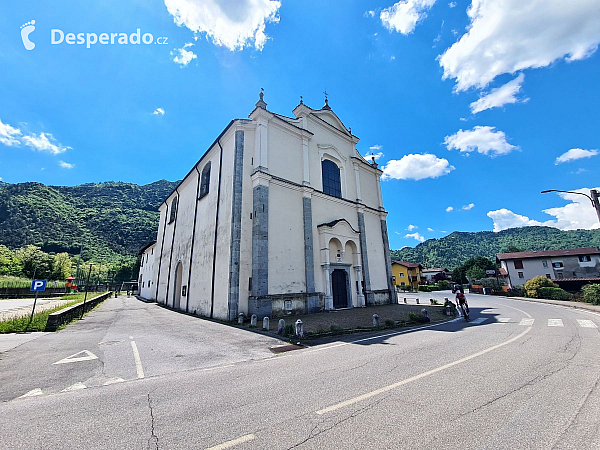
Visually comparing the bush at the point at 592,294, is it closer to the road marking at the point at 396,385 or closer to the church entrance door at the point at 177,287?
the road marking at the point at 396,385

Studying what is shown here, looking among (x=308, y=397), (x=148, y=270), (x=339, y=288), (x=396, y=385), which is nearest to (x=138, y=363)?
(x=308, y=397)

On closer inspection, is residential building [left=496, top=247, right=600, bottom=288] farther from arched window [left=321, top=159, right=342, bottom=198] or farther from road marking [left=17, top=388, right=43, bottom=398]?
road marking [left=17, top=388, right=43, bottom=398]

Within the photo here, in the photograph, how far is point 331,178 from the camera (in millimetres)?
23078

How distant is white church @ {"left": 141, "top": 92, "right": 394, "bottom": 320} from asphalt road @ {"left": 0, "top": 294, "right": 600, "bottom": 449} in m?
7.61

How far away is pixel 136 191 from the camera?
162 metres

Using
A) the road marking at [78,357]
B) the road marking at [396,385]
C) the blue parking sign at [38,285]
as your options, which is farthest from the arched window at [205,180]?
the road marking at [396,385]

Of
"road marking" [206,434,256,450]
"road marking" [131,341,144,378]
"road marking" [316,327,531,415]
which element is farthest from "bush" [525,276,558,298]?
"road marking" [131,341,144,378]

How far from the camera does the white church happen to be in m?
15.8

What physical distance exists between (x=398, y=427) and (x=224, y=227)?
15095mm

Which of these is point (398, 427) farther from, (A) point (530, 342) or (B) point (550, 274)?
(B) point (550, 274)

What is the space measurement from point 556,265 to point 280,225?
57786mm

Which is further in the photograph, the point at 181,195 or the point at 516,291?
the point at 516,291

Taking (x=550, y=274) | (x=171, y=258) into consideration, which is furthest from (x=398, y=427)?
(x=550, y=274)

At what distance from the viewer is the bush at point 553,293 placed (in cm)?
2817
